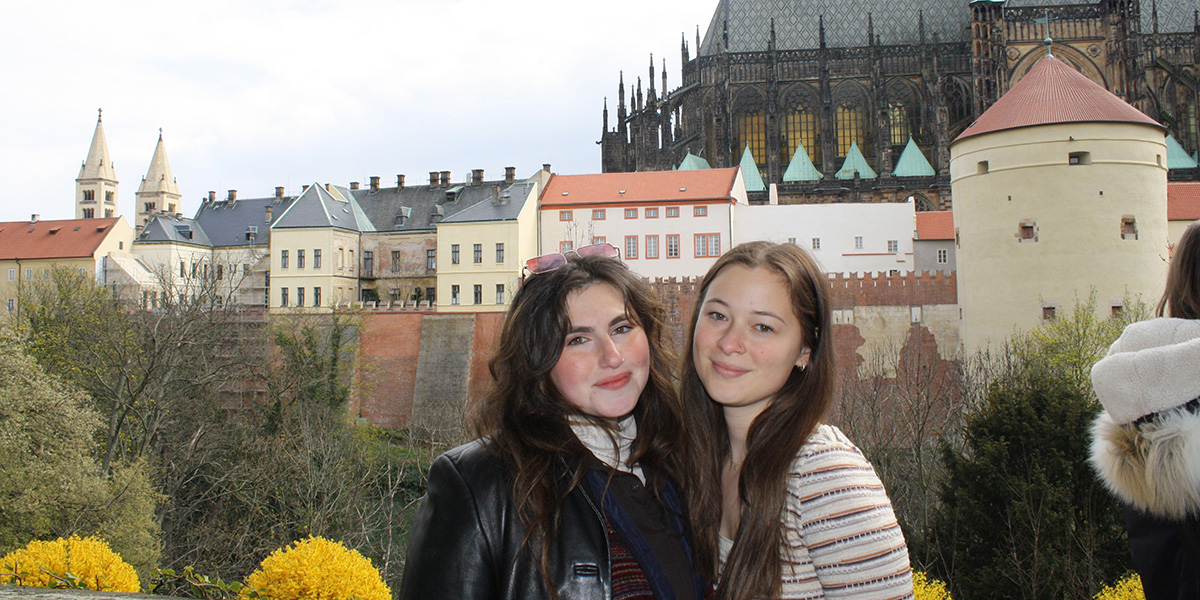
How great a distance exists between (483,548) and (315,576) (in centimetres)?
301

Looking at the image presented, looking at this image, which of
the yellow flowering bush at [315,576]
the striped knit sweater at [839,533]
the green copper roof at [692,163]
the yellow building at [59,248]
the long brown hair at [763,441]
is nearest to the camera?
the striped knit sweater at [839,533]

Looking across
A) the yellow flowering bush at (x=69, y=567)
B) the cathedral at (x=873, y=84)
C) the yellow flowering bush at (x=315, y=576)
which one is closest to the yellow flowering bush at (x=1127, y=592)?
the yellow flowering bush at (x=315, y=576)

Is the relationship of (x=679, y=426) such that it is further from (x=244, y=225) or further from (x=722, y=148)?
(x=244, y=225)

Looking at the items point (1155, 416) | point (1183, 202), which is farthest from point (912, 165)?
point (1155, 416)

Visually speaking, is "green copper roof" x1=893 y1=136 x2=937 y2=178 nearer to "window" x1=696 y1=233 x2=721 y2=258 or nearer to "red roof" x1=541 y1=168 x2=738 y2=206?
"red roof" x1=541 y1=168 x2=738 y2=206

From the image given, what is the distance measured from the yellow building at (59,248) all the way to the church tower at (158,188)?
76.9 feet

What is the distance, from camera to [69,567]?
17.2 ft

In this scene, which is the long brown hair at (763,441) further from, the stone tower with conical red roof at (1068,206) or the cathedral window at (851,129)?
the cathedral window at (851,129)

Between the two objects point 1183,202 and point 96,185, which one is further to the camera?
point 96,185

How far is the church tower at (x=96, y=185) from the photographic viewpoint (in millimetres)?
78625

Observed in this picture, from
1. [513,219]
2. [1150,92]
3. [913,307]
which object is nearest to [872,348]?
[913,307]

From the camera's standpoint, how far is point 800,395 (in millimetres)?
2607

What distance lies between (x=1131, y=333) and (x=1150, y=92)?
4149 cm

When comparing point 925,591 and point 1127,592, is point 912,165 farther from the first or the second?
point 925,591
